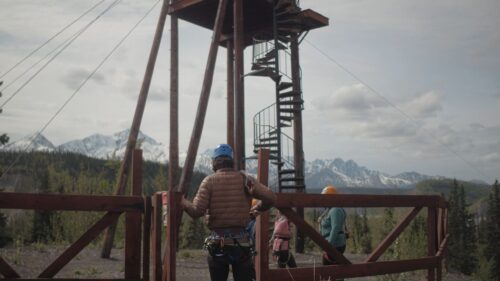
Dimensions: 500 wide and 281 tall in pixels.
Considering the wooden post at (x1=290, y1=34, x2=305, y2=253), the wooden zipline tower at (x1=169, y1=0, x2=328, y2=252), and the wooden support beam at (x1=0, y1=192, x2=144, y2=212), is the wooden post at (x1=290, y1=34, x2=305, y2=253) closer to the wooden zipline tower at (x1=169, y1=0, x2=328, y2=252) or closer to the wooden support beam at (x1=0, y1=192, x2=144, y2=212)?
the wooden zipline tower at (x1=169, y1=0, x2=328, y2=252)

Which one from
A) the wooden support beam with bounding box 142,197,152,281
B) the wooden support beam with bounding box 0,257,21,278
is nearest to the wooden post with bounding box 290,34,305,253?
the wooden support beam with bounding box 142,197,152,281

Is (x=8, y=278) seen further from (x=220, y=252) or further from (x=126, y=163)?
(x=126, y=163)

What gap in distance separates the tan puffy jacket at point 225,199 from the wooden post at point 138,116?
770cm

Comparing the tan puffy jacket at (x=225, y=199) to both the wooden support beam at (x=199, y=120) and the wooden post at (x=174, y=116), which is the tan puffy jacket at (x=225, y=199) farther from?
the wooden post at (x=174, y=116)

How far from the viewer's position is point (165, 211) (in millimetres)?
5680

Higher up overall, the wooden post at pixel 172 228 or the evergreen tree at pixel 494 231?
the wooden post at pixel 172 228

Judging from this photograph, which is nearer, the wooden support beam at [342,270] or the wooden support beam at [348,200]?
the wooden support beam at [342,270]

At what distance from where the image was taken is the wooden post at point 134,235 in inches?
226

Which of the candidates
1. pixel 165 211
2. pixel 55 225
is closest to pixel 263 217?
pixel 165 211

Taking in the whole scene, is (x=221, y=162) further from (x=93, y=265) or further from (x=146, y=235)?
(x=93, y=265)

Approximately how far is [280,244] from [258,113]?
7954 millimetres

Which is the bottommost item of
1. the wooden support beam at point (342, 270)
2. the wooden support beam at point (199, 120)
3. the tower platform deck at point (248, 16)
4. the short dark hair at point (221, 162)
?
the wooden support beam at point (342, 270)

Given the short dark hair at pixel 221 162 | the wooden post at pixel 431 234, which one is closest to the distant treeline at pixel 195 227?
the wooden post at pixel 431 234

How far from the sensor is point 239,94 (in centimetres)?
1342
